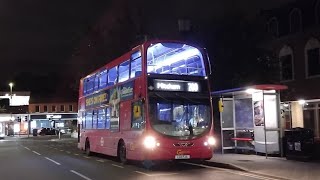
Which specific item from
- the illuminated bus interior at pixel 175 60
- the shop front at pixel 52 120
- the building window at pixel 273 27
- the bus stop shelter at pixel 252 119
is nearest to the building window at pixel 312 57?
the building window at pixel 273 27

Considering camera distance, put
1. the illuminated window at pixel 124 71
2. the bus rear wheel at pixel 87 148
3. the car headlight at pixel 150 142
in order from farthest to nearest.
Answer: the bus rear wheel at pixel 87 148
the illuminated window at pixel 124 71
the car headlight at pixel 150 142

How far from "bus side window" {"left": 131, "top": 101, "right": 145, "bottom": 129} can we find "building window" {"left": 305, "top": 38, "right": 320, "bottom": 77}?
1652 cm

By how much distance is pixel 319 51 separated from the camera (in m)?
30.3

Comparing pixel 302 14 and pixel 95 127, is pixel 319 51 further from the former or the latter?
pixel 95 127

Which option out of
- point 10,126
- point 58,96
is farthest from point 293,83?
point 58,96

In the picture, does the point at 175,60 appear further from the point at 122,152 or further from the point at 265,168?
the point at 265,168

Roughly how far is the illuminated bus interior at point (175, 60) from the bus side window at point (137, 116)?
4.68ft

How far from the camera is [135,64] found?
18.7 meters

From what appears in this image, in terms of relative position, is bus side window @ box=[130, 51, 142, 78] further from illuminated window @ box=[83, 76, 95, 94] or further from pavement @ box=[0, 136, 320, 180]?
illuminated window @ box=[83, 76, 95, 94]

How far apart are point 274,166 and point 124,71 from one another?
292 inches

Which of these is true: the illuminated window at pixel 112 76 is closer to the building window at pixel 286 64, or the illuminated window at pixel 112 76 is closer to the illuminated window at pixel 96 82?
the illuminated window at pixel 96 82

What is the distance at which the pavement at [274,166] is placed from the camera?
1435cm

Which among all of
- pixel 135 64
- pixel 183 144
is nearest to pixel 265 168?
pixel 183 144

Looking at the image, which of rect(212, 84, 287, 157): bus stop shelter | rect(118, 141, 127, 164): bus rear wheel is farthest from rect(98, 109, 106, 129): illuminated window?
rect(212, 84, 287, 157): bus stop shelter
